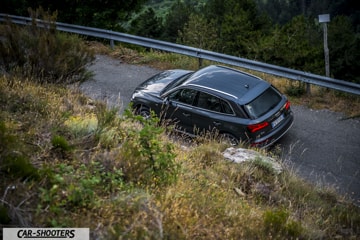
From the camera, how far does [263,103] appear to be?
922 cm

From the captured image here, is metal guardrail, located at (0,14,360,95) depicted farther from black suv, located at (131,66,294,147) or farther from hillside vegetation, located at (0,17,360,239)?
hillside vegetation, located at (0,17,360,239)

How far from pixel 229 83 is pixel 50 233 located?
606cm

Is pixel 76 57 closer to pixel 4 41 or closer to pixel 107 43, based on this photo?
pixel 4 41

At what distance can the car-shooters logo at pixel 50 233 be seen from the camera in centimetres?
417

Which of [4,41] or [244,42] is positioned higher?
[4,41]

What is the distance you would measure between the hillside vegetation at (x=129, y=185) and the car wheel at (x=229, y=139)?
86 cm

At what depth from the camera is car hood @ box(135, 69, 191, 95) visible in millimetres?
10430

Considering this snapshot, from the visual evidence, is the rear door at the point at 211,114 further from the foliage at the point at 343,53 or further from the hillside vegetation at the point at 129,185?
the foliage at the point at 343,53

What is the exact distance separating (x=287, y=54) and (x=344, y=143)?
13966 mm

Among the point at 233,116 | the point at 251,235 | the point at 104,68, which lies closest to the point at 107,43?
the point at 104,68

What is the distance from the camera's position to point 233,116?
912 centimetres

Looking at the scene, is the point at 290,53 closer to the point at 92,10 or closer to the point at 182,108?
the point at 92,10

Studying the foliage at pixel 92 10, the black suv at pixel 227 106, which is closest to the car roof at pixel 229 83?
the black suv at pixel 227 106

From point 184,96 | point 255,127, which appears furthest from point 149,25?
point 255,127
